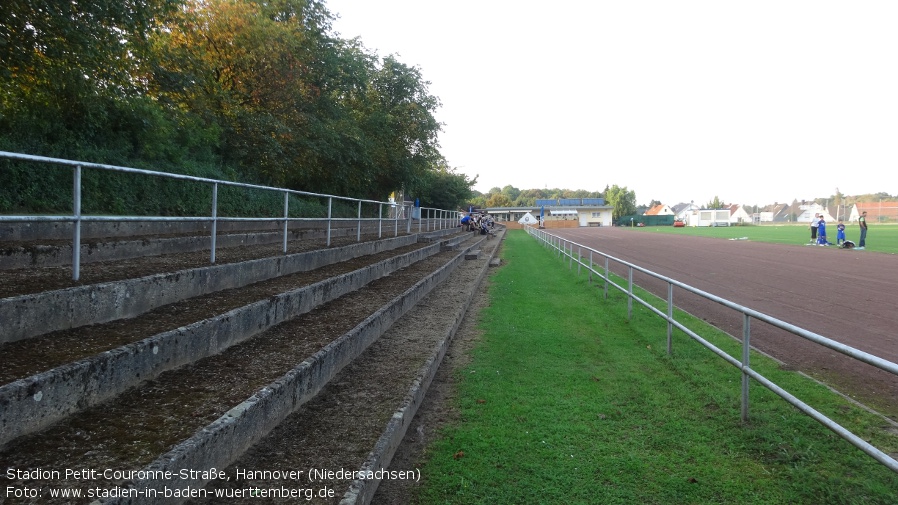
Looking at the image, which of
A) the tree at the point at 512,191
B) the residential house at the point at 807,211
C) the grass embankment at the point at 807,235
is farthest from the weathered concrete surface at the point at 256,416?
the tree at the point at 512,191

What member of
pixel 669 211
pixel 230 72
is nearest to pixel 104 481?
pixel 230 72

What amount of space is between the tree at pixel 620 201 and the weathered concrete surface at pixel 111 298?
398ft

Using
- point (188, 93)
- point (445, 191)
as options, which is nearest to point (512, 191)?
point (445, 191)

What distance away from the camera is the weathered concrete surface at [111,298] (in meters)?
3.14

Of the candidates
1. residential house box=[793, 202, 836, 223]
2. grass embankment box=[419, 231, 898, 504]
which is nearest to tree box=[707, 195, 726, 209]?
residential house box=[793, 202, 836, 223]

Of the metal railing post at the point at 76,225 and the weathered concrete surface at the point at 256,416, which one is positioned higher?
the metal railing post at the point at 76,225

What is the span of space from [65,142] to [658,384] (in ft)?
35.2

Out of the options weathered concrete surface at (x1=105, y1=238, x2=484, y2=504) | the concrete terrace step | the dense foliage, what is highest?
the dense foliage

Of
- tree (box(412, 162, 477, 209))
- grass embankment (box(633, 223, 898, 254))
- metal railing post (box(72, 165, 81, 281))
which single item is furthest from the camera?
tree (box(412, 162, 477, 209))

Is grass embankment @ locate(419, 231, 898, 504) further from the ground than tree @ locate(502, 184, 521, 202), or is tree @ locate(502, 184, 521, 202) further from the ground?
tree @ locate(502, 184, 521, 202)

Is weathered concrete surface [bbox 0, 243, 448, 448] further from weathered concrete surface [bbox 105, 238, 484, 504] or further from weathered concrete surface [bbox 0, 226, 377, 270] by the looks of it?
weathered concrete surface [bbox 0, 226, 377, 270]

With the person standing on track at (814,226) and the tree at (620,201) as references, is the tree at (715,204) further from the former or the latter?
the person standing on track at (814,226)

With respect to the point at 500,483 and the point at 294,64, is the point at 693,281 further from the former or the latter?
the point at 294,64

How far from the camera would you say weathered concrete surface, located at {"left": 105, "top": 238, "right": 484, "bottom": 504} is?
7.72 ft
